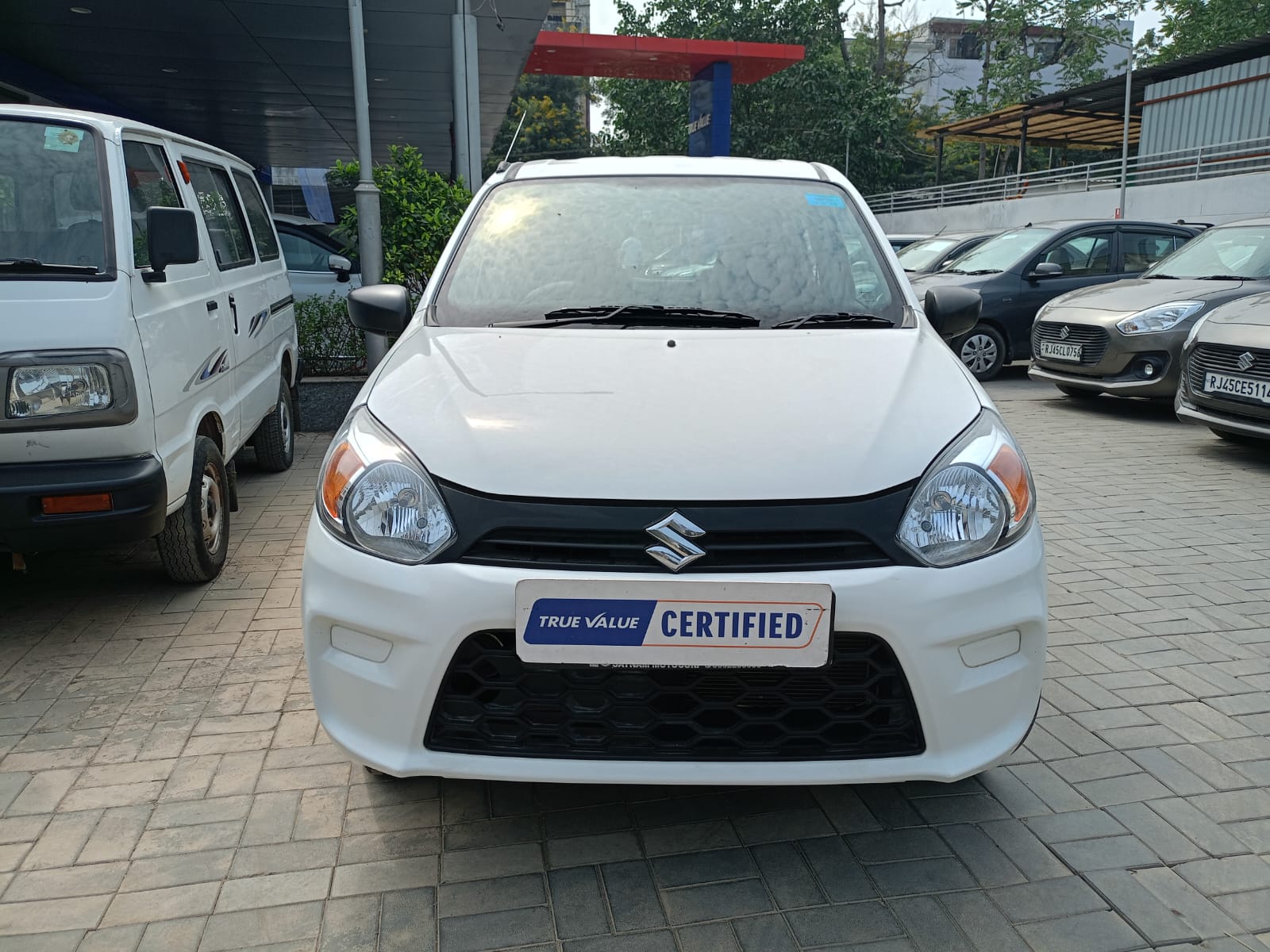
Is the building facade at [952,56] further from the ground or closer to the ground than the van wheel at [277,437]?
further from the ground

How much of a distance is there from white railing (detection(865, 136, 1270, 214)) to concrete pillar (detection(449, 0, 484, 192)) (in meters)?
10.00

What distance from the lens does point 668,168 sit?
3738 mm

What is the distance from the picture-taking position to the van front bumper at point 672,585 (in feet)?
6.96

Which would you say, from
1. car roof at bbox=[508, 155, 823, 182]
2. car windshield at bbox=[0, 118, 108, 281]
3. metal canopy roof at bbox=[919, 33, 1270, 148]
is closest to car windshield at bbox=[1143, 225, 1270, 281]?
car roof at bbox=[508, 155, 823, 182]

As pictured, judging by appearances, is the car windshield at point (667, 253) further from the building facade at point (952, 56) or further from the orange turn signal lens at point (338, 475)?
the building facade at point (952, 56)

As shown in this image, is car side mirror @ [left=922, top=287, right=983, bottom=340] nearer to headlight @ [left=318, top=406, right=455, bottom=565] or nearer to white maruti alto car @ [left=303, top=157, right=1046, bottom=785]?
white maruti alto car @ [left=303, top=157, right=1046, bottom=785]

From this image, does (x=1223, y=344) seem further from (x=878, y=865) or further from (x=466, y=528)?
(x=466, y=528)

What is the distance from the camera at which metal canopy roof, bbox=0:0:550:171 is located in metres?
11.6

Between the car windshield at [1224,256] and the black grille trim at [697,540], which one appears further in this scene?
the car windshield at [1224,256]

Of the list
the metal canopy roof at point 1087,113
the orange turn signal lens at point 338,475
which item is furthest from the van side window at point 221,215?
the metal canopy roof at point 1087,113

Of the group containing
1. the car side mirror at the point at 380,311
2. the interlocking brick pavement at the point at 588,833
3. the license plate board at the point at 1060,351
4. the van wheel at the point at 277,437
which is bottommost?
the interlocking brick pavement at the point at 588,833

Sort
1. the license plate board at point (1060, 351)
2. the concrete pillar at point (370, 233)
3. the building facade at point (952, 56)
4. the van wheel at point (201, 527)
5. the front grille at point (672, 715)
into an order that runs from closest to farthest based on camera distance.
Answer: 1. the front grille at point (672, 715)
2. the van wheel at point (201, 527)
3. the concrete pillar at point (370, 233)
4. the license plate board at point (1060, 351)
5. the building facade at point (952, 56)

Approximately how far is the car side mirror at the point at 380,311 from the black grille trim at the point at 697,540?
1.44 m

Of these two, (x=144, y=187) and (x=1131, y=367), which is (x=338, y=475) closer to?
(x=144, y=187)
